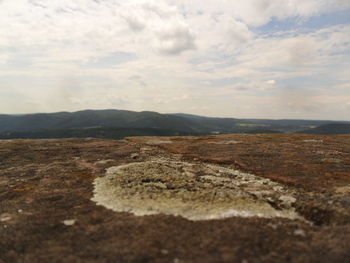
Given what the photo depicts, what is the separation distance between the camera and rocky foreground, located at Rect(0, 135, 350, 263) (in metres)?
11.8

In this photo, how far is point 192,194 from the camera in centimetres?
2067

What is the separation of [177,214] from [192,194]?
4499 millimetres

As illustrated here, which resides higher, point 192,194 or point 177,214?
point 192,194

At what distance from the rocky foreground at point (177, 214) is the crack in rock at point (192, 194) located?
90mm

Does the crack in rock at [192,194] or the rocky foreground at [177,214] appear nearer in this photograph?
the rocky foreground at [177,214]

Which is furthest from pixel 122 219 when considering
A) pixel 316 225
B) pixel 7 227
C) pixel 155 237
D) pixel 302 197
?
pixel 302 197

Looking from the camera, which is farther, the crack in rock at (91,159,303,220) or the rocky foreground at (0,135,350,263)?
the crack in rock at (91,159,303,220)

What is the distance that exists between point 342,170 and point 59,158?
154 ft

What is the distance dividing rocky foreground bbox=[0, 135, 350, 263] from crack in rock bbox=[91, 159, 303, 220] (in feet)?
0.30

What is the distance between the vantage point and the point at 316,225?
50.2 ft

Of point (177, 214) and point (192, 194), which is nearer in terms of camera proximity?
point (177, 214)

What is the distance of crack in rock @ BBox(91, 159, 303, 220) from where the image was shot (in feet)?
55.9

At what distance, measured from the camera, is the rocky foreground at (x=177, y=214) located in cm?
1183

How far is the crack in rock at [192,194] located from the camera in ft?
55.9
